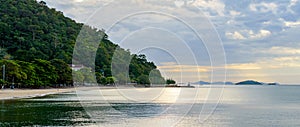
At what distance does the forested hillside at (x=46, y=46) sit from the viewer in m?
100

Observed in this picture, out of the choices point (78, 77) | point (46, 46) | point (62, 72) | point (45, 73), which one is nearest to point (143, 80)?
point (78, 77)

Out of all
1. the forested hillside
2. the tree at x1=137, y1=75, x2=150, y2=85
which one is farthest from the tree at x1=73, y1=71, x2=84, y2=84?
the tree at x1=137, y1=75, x2=150, y2=85

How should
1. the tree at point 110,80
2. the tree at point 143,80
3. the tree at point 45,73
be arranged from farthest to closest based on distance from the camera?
the tree at point 143,80
the tree at point 110,80
the tree at point 45,73

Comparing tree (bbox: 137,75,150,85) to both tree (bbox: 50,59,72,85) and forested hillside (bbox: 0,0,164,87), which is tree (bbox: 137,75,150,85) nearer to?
forested hillside (bbox: 0,0,164,87)

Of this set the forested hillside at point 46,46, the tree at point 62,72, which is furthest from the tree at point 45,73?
the tree at point 62,72

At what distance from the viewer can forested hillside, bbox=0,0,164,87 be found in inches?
3957

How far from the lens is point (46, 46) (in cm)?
12475

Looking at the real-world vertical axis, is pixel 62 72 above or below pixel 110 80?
above

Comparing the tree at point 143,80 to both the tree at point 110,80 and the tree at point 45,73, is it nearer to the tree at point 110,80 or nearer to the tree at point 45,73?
the tree at point 110,80

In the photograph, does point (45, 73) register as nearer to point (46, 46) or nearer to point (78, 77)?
point (78, 77)

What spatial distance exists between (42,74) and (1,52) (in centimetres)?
2280

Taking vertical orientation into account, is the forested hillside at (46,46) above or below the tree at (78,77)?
above

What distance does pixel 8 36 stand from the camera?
122125mm

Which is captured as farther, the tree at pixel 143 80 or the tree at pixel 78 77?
the tree at pixel 143 80
